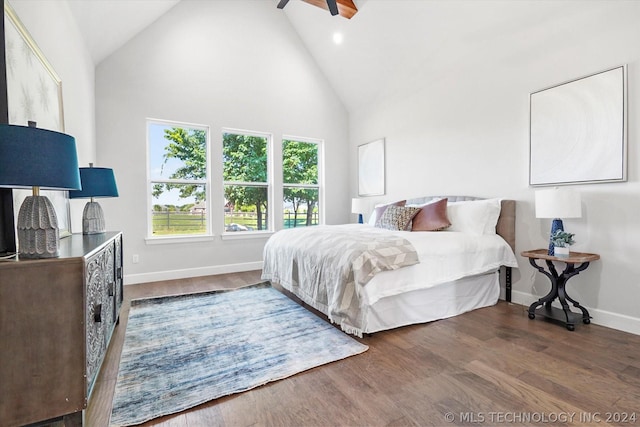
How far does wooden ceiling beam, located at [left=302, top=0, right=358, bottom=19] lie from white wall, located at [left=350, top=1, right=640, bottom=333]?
1.17 meters

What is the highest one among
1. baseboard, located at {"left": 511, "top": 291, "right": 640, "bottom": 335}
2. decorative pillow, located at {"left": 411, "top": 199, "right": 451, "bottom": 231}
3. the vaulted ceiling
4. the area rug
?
the vaulted ceiling

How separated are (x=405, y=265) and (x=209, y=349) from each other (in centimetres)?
162

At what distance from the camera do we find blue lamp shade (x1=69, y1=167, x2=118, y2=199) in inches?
92.0

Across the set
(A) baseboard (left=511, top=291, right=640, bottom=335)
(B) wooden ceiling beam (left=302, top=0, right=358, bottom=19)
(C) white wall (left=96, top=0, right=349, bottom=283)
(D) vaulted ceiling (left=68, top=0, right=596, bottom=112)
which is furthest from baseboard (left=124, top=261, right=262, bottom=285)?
(A) baseboard (left=511, top=291, right=640, bottom=335)

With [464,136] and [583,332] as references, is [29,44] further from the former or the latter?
[583,332]

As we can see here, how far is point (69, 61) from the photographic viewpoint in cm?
266

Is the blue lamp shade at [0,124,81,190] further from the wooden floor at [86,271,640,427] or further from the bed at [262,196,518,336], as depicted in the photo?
the bed at [262,196,518,336]

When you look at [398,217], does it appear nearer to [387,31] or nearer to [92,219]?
[387,31]

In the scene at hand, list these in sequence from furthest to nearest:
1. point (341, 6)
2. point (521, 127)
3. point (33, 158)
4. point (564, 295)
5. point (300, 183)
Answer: point (300, 183) → point (341, 6) → point (521, 127) → point (564, 295) → point (33, 158)

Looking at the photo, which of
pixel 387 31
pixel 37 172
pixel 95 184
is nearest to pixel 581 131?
pixel 387 31

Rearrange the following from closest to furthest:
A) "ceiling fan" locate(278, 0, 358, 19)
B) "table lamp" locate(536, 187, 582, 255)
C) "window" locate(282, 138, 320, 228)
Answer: "table lamp" locate(536, 187, 582, 255) < "ceiling fan" locate(278, 0, 358, 19) < "window" locate(282, 138, 320, 228)

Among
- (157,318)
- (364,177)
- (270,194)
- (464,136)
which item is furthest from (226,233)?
(464,136)

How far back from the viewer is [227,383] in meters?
1.79

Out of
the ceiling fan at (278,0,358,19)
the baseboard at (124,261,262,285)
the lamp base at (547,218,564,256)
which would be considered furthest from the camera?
the baseboard at (124,261,262,285)
